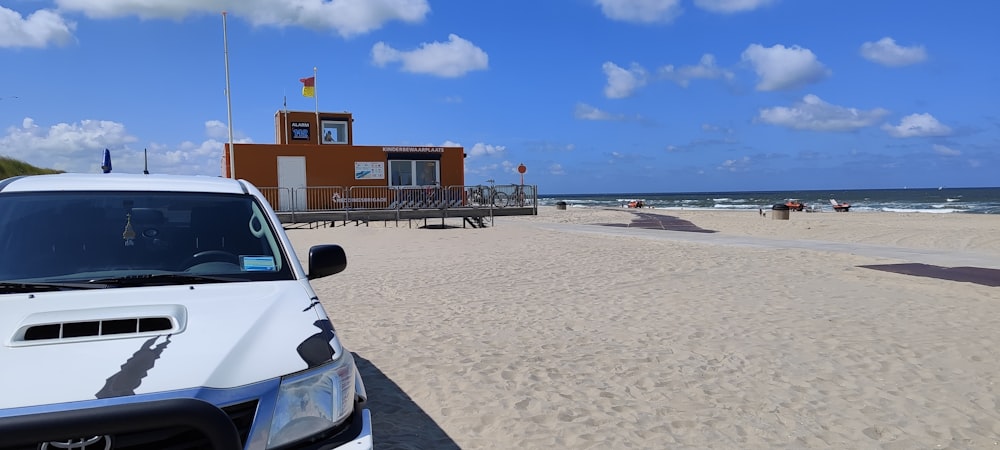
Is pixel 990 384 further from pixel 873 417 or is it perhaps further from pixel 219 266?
pixel 219 266

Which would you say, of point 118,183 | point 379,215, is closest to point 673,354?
point 118,183

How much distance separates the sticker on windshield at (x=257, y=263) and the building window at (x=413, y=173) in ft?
75.5

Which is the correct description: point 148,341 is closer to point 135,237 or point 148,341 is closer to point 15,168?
point 135,237

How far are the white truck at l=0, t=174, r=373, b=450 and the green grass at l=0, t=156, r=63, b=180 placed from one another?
25251 mm

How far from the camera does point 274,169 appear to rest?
79.6ft

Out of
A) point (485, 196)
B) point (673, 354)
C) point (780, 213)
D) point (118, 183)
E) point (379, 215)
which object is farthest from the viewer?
point (780, 213)

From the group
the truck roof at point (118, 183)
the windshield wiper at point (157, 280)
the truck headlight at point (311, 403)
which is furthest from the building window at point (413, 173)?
the truck headlight at point (311, 403)

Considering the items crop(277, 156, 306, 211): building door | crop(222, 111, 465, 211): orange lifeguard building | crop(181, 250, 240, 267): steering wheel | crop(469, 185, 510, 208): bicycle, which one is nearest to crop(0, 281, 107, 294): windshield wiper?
crop(181, 250, 240, 267): steering wheel

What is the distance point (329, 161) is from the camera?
25.0 meters

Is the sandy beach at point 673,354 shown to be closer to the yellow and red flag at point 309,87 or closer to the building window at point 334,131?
the building window at point 334,131

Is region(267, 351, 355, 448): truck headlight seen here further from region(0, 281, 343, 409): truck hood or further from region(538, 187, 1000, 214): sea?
region(538, 187, 1000, 214): sea

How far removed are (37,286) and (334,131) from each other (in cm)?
2497

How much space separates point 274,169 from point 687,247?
52.6ft

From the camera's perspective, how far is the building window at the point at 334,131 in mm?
26594
